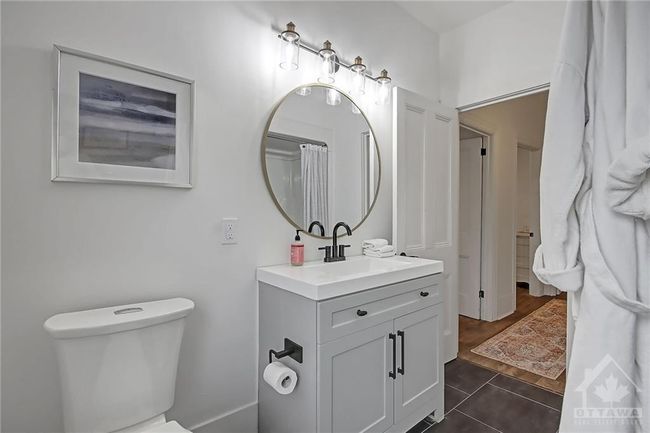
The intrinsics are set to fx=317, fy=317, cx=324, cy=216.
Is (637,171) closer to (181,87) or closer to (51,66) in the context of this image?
(181,87)

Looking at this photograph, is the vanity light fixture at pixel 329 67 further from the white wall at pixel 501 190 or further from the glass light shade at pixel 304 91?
the white wall at pixel 501 190

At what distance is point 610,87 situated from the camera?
819mm

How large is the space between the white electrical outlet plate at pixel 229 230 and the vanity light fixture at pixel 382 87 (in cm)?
136

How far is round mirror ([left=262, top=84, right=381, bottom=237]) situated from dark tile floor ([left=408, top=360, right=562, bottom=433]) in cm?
134

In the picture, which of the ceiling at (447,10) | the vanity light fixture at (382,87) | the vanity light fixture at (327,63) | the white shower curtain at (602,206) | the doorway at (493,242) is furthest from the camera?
the doorway at (493,242)

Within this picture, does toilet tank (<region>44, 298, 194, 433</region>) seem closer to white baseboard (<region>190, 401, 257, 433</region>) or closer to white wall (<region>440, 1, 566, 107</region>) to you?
white baseboard (<region>190, 401, 257, 433</region>)

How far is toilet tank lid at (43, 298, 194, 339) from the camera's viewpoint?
3.44 ft

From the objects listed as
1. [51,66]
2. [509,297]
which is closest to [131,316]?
[51,66]

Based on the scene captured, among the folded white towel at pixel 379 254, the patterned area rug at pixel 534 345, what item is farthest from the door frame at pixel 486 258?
the folded white towel at pixel 379 254

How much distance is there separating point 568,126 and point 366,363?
123 cm

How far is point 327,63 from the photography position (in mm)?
1919

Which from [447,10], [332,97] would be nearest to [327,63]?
Result: [332,97]

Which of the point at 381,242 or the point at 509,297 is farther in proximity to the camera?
the point at 509,297

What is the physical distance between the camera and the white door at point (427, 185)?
7.27 feet
